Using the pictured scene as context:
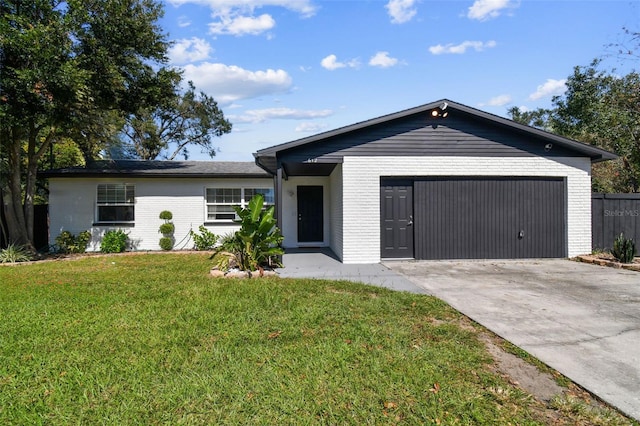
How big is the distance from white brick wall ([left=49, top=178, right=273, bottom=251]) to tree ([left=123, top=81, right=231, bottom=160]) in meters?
14.7

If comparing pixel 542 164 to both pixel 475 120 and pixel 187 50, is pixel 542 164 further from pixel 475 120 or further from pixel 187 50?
pixel 187 50

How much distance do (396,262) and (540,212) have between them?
4.39 m

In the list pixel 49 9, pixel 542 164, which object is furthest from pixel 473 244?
pixel 49 9

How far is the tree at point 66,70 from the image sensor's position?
28.9 feet

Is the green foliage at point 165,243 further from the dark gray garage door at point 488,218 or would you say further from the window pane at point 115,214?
the dark gray garage door at point 488,218

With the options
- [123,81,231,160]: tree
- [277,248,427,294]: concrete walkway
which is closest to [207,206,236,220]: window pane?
[277,248,427,294]: concrete walkway

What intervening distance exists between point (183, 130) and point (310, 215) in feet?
67.2

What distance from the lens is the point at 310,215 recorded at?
13.3 m

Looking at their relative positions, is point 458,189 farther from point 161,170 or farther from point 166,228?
point 161,170

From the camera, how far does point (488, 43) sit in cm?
891

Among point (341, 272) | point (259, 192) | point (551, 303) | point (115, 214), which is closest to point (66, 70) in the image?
point (115, 214)

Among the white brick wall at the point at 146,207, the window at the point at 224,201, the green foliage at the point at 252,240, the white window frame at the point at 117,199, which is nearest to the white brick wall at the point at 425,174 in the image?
the green foliage at the point at 252,240

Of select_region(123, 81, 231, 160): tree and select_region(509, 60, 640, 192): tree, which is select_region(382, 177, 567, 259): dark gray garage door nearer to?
select_region(509, 60, 640, 192): tree

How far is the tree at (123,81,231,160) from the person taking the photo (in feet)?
88.7
